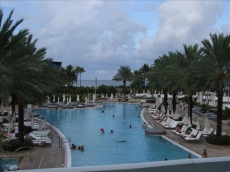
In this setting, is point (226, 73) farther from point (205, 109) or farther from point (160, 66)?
point (160, 66)

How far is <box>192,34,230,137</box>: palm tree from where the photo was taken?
1895 centimetres

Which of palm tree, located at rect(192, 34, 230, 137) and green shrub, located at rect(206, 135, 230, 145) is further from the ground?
palm tree, located at rect(192, 34, 230, 137)

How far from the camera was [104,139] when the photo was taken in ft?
75.6

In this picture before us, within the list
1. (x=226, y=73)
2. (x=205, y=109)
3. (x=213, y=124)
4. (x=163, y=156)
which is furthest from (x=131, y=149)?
(x=205, y=109)

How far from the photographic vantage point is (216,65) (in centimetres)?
1950

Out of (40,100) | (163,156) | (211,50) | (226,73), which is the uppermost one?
(211,50)

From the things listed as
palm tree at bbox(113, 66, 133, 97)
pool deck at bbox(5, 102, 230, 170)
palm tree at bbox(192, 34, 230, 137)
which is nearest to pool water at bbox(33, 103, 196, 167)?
pool deck at bbox(5, 102, 230, 170)

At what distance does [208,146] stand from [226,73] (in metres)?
4.90

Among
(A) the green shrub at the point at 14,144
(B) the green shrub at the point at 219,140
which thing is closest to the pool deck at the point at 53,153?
(B) the green shrub at the point at 219,140

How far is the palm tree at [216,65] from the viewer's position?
18953 mm

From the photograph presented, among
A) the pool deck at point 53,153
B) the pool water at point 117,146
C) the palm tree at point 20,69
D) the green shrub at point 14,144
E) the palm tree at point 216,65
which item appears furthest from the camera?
the palm tree at point 216,65

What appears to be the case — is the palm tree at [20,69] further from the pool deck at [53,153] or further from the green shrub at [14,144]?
the pool deck at [53,153]

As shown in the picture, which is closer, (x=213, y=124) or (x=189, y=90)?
(x=189, y=90)

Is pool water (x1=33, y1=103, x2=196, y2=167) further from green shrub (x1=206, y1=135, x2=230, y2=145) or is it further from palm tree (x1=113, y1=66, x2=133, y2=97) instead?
palm tree (x1=113, y1=66, x2=133, y2=97)
